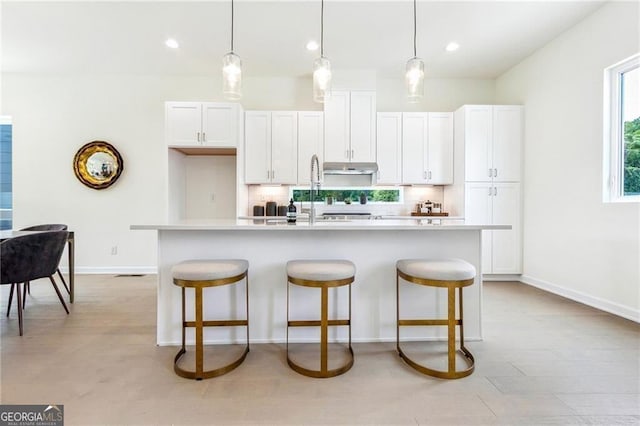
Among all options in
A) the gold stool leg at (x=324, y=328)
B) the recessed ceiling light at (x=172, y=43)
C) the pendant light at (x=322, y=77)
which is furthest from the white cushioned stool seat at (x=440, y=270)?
the recessed ceiling light at (x=172, y=43)

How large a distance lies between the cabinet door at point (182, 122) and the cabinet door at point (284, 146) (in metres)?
1.04

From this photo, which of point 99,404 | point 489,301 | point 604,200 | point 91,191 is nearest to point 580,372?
point 489,301

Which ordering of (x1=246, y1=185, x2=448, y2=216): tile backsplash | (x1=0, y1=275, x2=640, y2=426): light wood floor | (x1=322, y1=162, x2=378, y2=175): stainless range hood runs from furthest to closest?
(x1=246, y1=185, x2=448, y2=216): tile backsplash, (x1=322, y1=162, x2=378, y2=175): stainless range hood, (x1=0, y1=275, x2=640, y2=426): light wood floor

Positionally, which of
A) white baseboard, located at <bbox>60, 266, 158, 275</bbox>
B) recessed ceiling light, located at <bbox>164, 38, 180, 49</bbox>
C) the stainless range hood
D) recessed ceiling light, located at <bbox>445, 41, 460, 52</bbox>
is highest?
recessed ceiling light, located at <bbox>445, 41, 460, 52</bbox>

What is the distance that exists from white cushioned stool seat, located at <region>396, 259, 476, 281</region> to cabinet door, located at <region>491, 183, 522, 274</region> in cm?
264

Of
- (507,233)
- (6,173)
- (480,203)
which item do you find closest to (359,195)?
(480,203)

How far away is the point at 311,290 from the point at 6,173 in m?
5.44

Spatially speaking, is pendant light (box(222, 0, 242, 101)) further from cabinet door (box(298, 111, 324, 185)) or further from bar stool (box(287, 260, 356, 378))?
cabinet door (box(298, 111, 324, 185))

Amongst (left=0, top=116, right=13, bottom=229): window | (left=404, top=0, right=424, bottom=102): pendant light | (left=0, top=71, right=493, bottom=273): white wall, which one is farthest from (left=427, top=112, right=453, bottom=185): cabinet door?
(left=0, top=116, right=13, bottom=229): window

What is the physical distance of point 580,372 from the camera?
1.85m

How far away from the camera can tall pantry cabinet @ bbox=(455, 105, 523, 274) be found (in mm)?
4109

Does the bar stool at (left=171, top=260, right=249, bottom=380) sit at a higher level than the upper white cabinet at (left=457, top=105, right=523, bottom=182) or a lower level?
lower

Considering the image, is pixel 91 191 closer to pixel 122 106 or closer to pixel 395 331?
pixel 122 106

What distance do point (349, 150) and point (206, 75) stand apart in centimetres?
249
